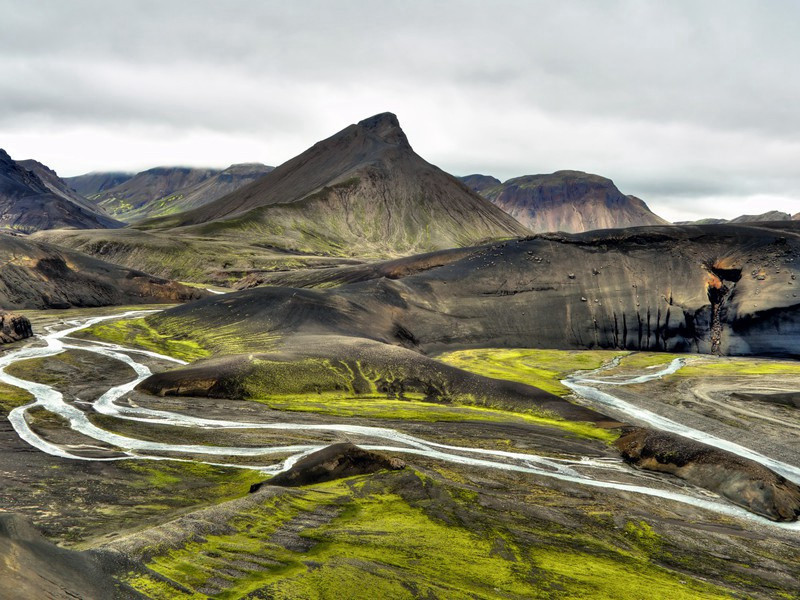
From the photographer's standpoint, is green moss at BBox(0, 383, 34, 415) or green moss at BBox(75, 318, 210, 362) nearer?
green moss at BBox(0, 383, 34, 415)

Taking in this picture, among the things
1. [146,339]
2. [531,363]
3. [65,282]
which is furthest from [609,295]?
[65,282]

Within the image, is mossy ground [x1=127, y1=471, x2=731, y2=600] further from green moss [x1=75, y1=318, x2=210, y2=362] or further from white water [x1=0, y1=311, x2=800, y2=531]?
green moss [x1=75, y1=318, x2=210, y2=362]

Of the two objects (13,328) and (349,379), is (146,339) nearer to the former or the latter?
(13,328)

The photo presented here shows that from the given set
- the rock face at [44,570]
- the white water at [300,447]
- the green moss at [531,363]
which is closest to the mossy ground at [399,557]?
the rock face at [44,570]

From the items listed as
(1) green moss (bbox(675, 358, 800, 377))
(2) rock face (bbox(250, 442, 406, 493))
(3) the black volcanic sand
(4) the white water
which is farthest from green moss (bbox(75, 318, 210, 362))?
(1) green moss (bbox(675, 358, 800, 377))

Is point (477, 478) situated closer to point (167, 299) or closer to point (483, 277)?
point (483, 277)

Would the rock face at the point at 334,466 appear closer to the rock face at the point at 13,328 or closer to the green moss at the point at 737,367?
the rock face at the point at 13,328
